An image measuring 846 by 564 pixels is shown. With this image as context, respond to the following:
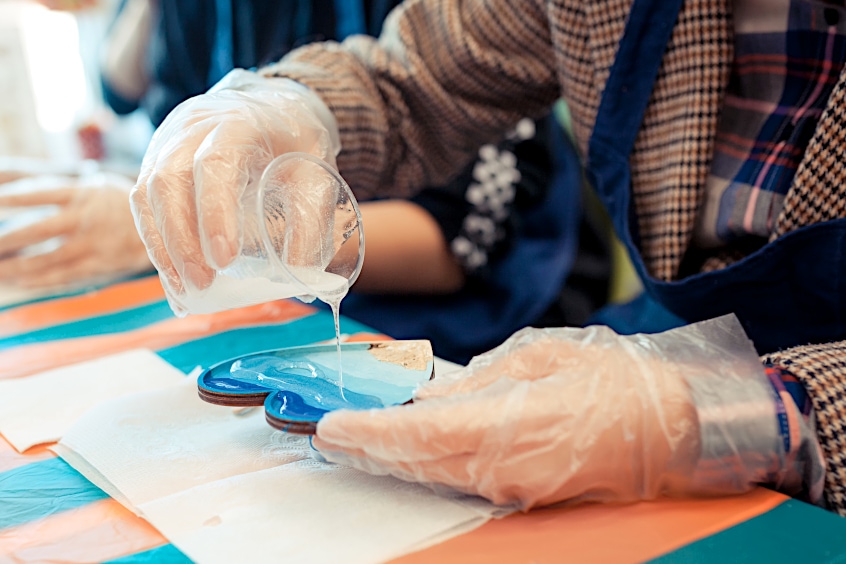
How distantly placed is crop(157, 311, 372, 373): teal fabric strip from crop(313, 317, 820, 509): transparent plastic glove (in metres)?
0.31

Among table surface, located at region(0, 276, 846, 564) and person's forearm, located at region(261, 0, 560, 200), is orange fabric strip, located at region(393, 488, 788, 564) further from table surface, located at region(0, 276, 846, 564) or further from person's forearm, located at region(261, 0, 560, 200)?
person's forearm, located at region(261, 0, 560, 200)

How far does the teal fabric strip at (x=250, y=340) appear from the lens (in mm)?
773

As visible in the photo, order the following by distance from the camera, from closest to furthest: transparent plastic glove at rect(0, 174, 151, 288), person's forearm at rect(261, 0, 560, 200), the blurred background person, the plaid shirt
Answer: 1. the plaid shirt
2. person's forearm at rect(261, 0, 560, 200)
3. transparent plastic glove at rect(0, 174, 151, 288)
4. the blurred background person

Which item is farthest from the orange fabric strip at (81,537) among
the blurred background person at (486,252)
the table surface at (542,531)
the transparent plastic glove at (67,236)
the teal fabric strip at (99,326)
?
the blurred background person at (486,252)

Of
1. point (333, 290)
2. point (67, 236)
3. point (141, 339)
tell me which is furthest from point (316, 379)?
point (67, 236)

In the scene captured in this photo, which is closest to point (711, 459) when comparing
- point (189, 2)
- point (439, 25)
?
point (439, 25)

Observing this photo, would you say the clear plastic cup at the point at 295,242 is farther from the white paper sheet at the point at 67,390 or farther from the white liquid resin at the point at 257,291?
the white paper sheet at the point at 67,390

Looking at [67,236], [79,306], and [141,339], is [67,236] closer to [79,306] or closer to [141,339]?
[79,306]

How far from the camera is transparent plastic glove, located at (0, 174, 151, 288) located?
1.09m

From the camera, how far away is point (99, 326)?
891 millimetres

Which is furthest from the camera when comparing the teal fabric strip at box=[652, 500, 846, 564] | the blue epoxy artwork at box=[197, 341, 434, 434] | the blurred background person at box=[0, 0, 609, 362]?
the blurred background person at box=[0, 0, 609, 362]

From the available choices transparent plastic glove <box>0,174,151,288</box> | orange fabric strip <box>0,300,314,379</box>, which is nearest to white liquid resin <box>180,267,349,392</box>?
orange fabric strip <box>0,300,314,379</box>

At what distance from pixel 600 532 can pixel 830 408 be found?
166 millimetres

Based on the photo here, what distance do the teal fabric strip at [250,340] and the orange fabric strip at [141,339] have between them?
20 mm
